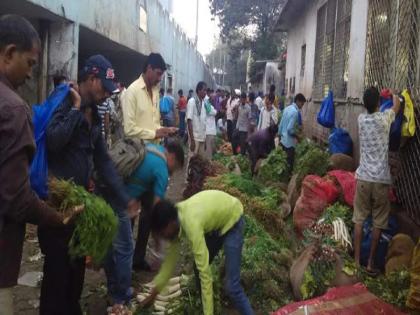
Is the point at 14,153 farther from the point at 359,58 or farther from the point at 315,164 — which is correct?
the point at 359,58

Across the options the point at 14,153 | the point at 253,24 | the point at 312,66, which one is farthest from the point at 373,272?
the point at 253,24

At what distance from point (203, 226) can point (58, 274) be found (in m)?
1.00

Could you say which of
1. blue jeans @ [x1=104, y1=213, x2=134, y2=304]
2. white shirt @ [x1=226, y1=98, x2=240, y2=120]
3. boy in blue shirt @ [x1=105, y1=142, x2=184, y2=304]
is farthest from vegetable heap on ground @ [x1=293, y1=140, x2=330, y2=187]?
white shirt @ [x1=226, y1=98, x2=240, y2=120]

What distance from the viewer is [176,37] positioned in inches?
1016

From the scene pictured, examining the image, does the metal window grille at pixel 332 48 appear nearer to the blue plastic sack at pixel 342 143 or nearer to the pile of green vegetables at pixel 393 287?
the blue plastic sack at pixel 342 143

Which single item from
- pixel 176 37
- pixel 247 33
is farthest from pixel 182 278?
pixel 247 33

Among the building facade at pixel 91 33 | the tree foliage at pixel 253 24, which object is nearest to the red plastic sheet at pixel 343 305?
the building facade at pixel 91 33

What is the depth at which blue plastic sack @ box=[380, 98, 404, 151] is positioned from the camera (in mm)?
5207

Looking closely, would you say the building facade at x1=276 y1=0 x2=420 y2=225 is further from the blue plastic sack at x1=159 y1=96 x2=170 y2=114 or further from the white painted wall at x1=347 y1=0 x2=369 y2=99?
the blue plastic sack at x1=159 y1=96 x2=170 y2=114

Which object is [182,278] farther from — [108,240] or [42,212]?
[42,212]

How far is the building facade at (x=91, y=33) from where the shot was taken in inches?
320

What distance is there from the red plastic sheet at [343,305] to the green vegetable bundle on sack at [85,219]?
1339 millimetres

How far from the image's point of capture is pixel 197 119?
10.1m

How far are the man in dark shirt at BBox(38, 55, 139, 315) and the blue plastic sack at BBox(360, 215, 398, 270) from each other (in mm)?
3260
